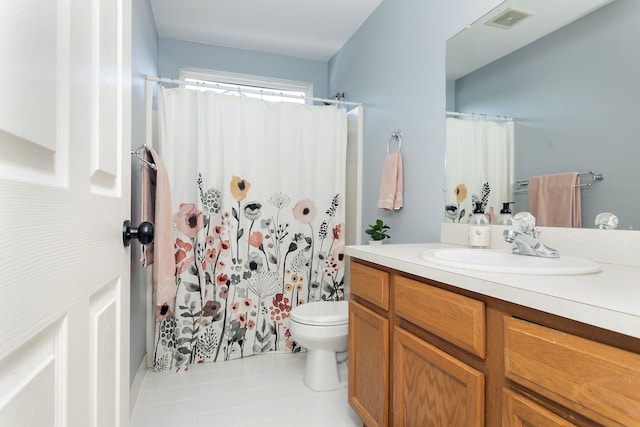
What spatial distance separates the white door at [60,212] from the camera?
337 millimetres

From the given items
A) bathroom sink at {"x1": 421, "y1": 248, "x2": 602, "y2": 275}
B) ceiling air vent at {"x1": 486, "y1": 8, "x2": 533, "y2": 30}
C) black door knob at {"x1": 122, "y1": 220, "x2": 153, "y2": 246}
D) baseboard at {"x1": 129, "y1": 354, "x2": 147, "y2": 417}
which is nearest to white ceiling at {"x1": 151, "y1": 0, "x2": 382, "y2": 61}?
ceiling air vent at {"x1": 486, "y1": 8, "x2": 533, "y2": 30}

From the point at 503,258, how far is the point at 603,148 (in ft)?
1.55

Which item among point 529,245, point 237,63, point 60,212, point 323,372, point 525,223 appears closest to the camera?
point 60,212

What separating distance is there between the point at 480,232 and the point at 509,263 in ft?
1.23

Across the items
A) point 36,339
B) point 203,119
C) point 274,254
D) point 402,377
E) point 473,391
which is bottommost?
point 402,377

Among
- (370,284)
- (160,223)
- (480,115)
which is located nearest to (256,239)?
(160,223)

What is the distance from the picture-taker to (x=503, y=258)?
122cm

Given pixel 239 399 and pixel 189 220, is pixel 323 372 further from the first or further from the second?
pixel 189 220

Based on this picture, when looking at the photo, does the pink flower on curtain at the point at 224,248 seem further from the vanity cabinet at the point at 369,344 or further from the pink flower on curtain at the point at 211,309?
the vanity cabinet at the point at 369,344

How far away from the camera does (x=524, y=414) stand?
75 centimetres

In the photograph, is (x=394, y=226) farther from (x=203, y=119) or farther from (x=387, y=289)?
(x=203, y=119)

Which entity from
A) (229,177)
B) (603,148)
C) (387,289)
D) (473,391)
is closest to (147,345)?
(229,177)

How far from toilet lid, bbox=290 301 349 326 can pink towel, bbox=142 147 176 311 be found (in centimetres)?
72

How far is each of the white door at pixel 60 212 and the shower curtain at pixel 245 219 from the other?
5.15ft
